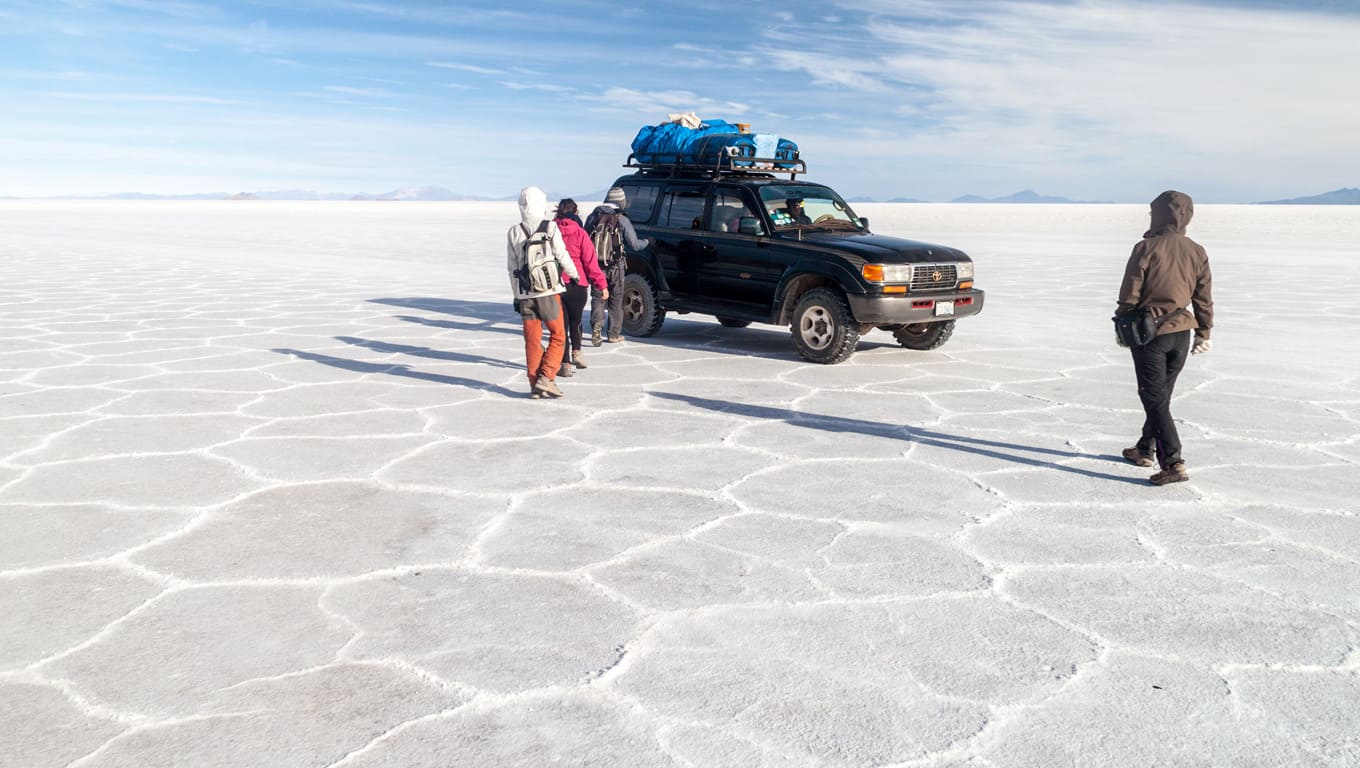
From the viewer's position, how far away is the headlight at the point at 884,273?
9703 millimetres

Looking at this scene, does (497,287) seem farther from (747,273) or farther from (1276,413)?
(1276,413)

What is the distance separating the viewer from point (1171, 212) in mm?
5777

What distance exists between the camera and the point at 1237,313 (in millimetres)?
14164

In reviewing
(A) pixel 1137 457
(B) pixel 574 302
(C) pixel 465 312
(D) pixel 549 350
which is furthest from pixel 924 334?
(C) pixel 465 312

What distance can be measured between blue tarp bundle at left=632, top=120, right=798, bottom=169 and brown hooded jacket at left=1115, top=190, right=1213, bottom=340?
246 inches

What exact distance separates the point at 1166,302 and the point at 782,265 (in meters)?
4.98

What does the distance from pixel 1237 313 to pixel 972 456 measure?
31.0ft

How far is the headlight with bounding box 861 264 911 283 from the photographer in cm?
970

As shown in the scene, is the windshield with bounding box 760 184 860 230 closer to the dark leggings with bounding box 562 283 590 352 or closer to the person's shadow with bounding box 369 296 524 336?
the dark leggings with bounding box 562 283 590 352

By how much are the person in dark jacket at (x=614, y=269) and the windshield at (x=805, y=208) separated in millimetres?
1412

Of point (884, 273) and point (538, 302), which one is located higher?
point (884, 273)

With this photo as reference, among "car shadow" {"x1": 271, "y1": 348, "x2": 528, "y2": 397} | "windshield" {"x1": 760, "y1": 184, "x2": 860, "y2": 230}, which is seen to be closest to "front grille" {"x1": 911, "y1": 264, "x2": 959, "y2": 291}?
"windshield" {"x1": 760, "y1": 184, "x2": 860, "y2": 230}

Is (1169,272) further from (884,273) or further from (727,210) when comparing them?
(727,210)

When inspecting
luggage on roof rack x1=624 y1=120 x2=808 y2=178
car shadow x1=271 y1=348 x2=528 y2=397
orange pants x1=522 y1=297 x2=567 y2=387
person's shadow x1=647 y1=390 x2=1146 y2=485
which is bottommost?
car shadow x1=271 y1=348 x2=528 y2=397
